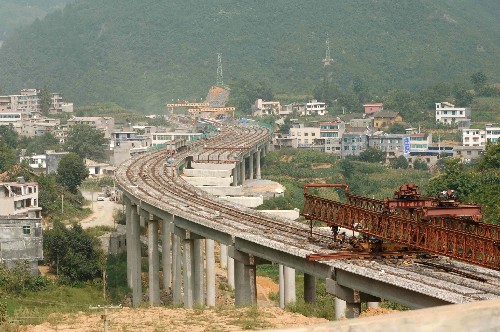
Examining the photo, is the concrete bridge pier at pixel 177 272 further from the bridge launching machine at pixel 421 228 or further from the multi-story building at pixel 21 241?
the bridge launching machine at pixel 421 228

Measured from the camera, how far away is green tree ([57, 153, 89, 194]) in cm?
8306

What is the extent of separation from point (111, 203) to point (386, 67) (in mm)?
121965

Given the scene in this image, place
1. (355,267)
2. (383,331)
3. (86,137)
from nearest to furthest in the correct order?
(383,331), (355,267), (86,137)

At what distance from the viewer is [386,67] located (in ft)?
643

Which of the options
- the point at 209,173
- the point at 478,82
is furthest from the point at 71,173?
the point at 478,82

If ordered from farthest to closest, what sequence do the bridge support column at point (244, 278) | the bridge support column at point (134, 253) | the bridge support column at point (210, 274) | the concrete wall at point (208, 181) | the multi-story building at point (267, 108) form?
the multi-story building at point (267, 108), the concrete wall at point (208, 181), the bridge support column at point (134, 253), the bridge support column at point (210, 274), the bridge support column at point (244, 278)

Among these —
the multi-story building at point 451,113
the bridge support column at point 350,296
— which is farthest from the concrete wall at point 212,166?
the multi-story building at point 451,113

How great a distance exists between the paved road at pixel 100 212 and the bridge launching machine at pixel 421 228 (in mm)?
39981

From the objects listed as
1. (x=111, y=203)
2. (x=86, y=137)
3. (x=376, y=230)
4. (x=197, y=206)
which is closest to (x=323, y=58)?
(x=86, y=137)

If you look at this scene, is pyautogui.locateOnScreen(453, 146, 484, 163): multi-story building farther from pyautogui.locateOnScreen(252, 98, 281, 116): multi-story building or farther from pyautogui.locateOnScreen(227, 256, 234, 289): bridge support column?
pyautogui.locateOnScreen(252, 98, 281, 116): multi-story building

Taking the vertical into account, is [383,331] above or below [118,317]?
above

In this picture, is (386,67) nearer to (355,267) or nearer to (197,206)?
(197,206)

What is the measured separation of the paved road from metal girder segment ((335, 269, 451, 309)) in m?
41.5

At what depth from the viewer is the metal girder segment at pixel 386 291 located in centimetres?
2382
